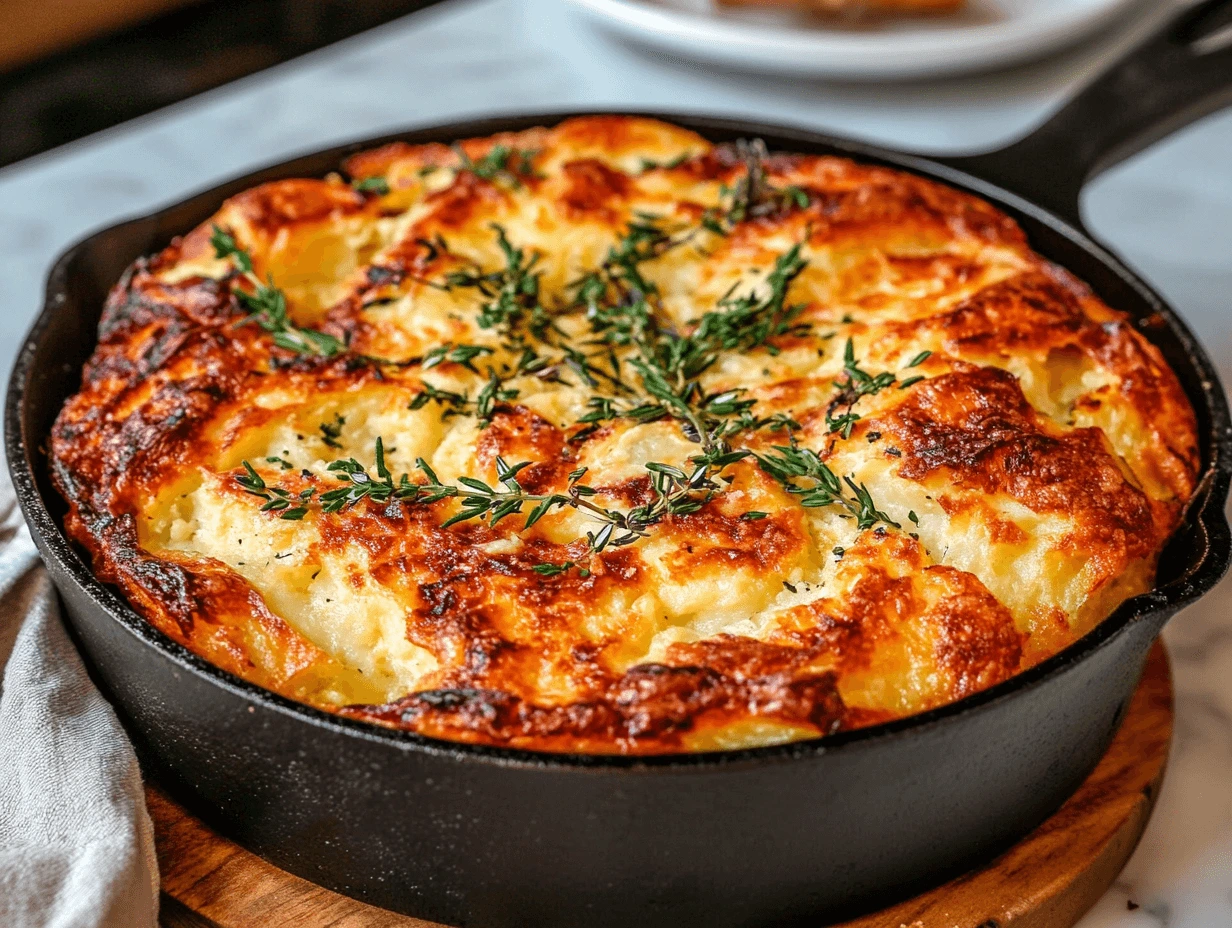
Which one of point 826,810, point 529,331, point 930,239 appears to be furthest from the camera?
point 930,239

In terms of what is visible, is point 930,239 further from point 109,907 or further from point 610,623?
A: point 109,907

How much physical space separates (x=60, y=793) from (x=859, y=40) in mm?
3351

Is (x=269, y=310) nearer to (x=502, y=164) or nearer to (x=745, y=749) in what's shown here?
(x=502, y=164)

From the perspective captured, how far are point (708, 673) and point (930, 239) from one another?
139cm

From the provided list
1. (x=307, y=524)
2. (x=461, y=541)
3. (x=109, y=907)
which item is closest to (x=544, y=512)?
(x=461, y=541)

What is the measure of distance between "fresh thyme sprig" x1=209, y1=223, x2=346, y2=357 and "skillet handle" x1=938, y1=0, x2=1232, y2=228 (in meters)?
1.54

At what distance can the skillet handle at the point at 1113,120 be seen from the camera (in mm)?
3191

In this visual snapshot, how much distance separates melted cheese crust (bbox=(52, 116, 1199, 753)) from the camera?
2.04 meters

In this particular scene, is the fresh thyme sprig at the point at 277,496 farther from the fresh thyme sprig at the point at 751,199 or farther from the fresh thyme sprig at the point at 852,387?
the fresh thyme sprig at the point at 751,199

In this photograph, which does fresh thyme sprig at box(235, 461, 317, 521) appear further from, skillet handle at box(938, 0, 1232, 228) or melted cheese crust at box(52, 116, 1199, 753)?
skillet handle at box(938, 0, 1232, 228)

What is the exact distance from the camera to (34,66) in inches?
238

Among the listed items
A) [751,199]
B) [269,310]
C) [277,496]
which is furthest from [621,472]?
[751,199]

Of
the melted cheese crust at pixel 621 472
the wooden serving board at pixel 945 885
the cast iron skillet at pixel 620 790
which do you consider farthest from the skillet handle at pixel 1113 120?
the wooden serving board at pixel 945 885

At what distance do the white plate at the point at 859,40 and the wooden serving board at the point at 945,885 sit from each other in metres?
2.72
